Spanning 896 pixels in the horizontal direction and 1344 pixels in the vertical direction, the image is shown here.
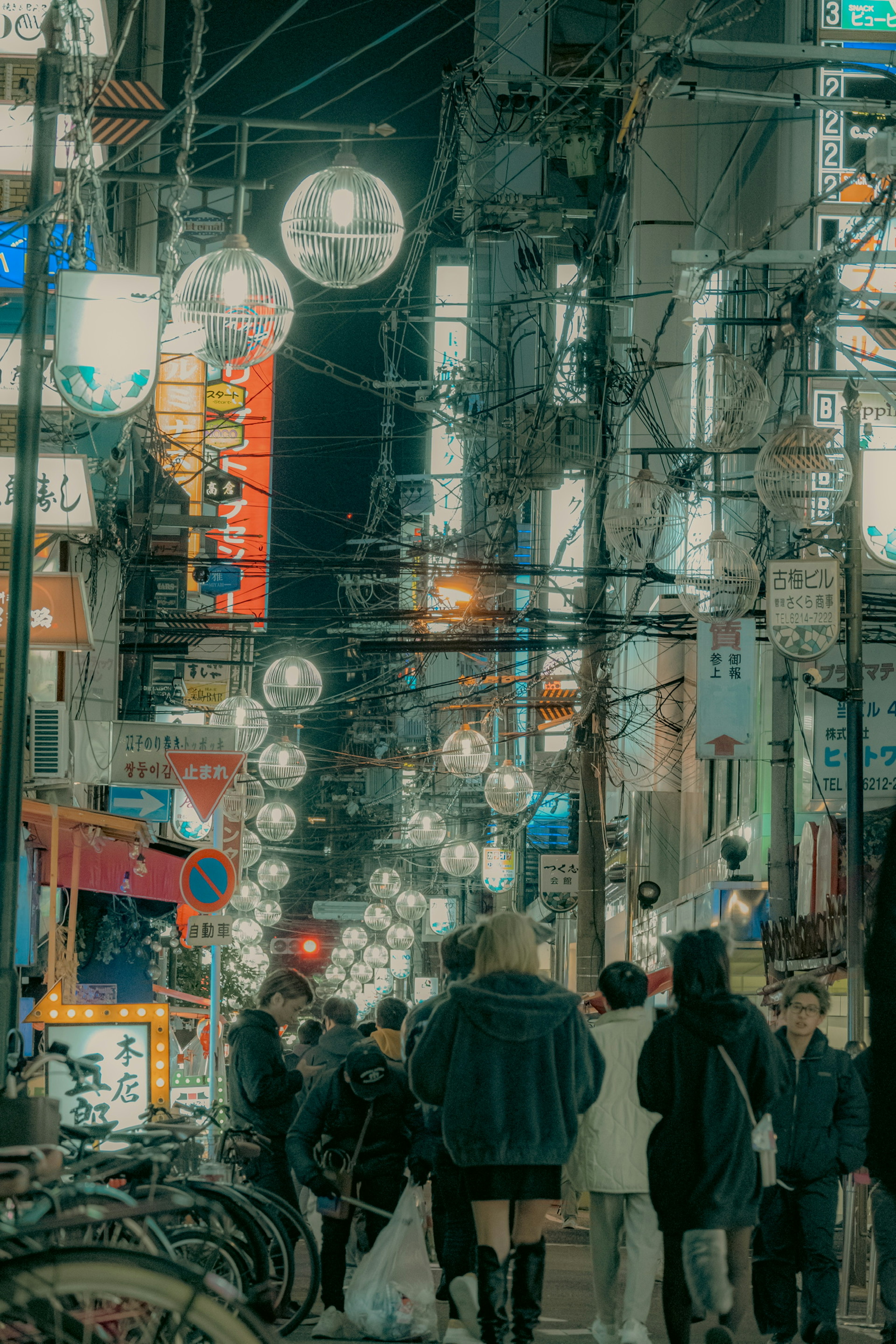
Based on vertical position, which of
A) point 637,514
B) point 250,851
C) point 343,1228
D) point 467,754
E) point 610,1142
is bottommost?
point 343,1228

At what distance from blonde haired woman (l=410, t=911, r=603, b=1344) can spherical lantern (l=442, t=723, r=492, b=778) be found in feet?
65.1

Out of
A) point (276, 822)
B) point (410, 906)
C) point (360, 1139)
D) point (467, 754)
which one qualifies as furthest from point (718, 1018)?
point (410, 906)

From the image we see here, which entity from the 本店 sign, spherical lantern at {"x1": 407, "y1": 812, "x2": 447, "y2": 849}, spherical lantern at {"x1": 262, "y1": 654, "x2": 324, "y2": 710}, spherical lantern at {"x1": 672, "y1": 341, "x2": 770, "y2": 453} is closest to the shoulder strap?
spherical lantern at {"x1": 672, "y1": 341, "x2": 770, "y2": 453}

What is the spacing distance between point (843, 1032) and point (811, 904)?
323 centimetres

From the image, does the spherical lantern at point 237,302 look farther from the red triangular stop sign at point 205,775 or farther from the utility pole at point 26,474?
the red triangular stop sign at point 205,775

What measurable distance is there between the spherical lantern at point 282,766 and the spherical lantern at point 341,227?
55.6ft

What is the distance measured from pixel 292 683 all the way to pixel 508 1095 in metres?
18.6

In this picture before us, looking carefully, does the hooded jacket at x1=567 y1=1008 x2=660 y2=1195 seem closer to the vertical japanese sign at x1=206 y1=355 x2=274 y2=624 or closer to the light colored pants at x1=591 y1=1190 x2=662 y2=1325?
the light colored pants at x1=591 y1=1190 x2=662 y2=1325

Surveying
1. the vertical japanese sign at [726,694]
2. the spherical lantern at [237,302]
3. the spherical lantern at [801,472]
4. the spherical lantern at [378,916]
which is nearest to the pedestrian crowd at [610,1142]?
the spherical lantern at [237,302]

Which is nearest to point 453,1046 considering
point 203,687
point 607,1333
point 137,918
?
point 607,1333

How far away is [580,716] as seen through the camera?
72.7ft

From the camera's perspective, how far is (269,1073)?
10164 mm

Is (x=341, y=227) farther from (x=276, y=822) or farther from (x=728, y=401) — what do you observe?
(x=276, y=822)

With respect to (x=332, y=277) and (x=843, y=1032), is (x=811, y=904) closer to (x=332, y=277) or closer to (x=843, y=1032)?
(x=843, y=1032)
